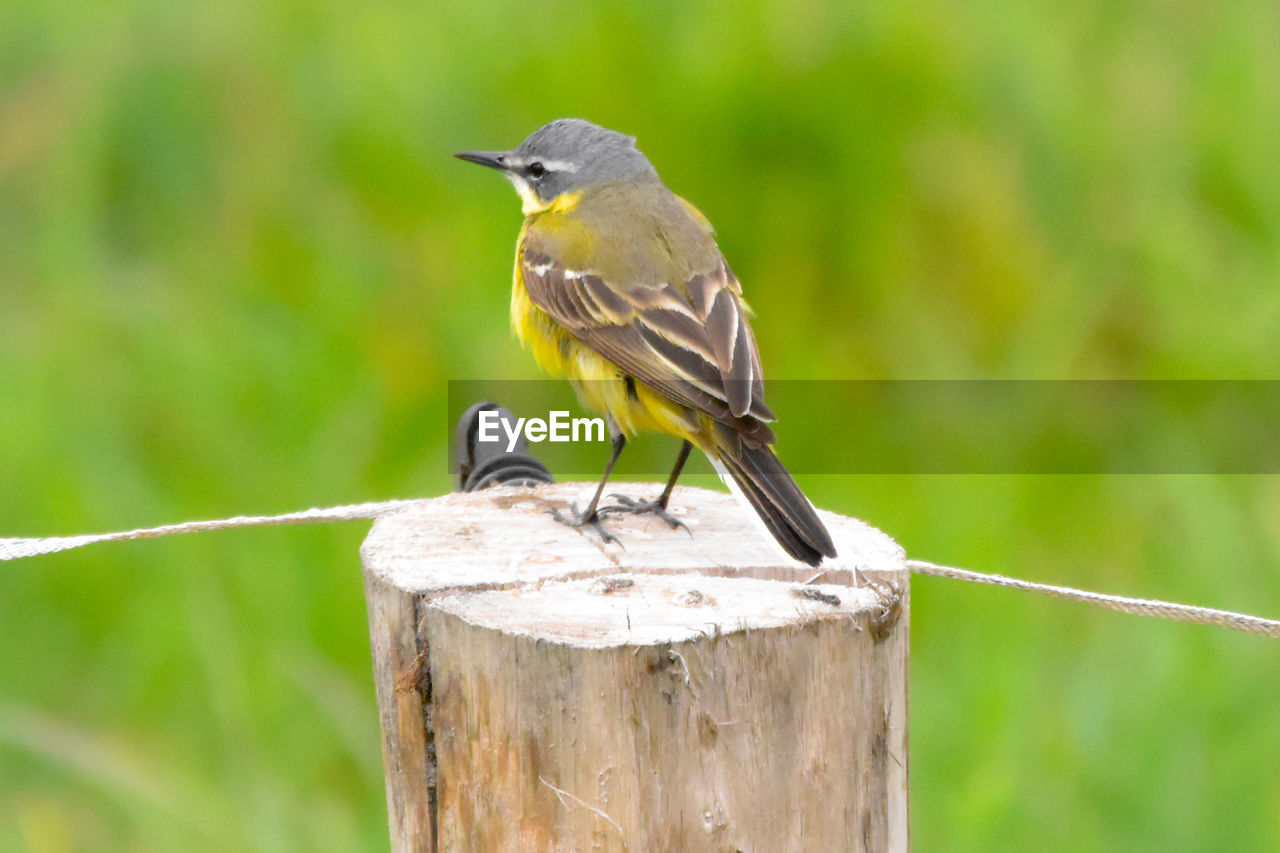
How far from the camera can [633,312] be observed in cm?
398

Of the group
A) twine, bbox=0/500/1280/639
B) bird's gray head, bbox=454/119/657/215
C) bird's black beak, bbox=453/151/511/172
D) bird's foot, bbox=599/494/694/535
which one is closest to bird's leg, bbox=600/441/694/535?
bird's foot, bbox=599/494/694/535

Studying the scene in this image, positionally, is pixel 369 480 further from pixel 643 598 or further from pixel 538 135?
pixel 643 598

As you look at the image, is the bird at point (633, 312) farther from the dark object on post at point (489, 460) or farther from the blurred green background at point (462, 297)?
the blurred green background at point (462, 297)

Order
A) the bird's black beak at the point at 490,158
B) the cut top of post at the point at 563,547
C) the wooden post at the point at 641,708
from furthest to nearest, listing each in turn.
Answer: the bird's black beak at the point at 490,158
the cut top of post at the point at 563,547
the wooden post at the point at 641,708

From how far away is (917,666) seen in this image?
5426mm

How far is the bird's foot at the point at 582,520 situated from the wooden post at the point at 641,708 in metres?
0.34

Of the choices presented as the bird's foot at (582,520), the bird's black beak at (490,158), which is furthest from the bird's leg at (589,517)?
the bird's black beak at (490,158)

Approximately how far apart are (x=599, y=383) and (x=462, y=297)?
2.82 meters

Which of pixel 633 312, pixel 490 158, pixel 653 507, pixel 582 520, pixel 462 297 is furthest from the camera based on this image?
pixel 462 297

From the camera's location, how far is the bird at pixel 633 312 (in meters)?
3.60

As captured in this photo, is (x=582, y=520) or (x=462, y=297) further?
(x=462, y=297)

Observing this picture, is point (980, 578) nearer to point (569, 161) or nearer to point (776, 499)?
point (776, 499)

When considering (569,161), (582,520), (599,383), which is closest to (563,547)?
(582,520)

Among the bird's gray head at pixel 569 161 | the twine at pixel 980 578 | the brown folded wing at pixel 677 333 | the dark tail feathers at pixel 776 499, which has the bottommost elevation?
the twine at pixel 980 578
